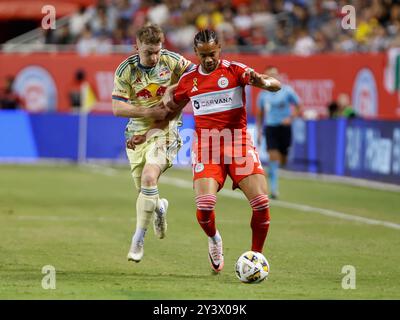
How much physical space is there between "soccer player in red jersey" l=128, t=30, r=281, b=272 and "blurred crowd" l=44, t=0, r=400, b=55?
19.4 metres

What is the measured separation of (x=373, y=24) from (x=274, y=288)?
826 inches

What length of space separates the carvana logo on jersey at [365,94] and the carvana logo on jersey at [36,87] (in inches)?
352

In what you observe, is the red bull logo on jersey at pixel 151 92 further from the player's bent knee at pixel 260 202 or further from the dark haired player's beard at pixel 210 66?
the player's bent knee at pixel 260 202

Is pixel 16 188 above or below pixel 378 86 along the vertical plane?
below

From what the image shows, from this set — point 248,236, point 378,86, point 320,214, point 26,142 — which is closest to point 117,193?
point 320,214

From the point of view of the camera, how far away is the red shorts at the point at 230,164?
10516 mm

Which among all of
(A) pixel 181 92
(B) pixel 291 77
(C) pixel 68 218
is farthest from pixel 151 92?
(B) pixel 291 77

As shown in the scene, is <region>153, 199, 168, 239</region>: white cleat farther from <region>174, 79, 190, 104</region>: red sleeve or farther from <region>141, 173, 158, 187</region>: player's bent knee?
<region>174, 79, 190, 104</region>: red sleeve

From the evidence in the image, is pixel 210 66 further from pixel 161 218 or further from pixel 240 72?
pixel 161 218

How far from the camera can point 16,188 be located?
21.6 m

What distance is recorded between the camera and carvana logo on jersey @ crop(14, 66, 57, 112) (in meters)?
32.5

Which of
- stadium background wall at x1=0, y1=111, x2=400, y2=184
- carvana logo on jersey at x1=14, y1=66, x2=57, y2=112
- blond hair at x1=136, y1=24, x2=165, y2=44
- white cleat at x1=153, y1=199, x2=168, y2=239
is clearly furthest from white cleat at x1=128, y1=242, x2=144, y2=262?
carvana logo on jersey at x1=14, y1=66, x2=57, y2=112

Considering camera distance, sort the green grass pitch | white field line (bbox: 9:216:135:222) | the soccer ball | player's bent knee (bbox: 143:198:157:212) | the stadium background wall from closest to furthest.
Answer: the green grass pitch
the soccer ball
player's bent knee (bbox: 143:198:157:212)
white field line (bbox: 9:216:135:222)
the stadium background wall
